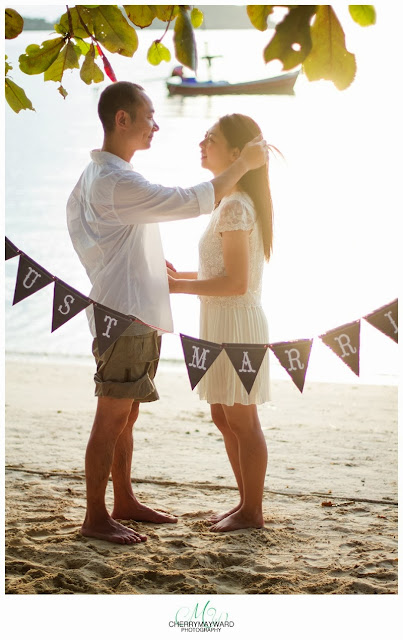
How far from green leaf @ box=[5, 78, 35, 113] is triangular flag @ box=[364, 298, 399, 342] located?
5.20 ft

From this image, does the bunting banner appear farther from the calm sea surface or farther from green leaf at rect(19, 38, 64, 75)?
the calm sea surface

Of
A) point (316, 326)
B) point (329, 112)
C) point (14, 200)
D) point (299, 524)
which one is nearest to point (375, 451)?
point (299, 524)

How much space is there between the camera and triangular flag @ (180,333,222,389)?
9.62 ft

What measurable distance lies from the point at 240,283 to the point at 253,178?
49cm

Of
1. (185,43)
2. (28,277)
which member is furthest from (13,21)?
(185,43)

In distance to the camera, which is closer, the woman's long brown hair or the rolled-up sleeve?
the rolled-up sleeve

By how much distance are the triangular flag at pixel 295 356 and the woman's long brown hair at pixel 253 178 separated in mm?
578

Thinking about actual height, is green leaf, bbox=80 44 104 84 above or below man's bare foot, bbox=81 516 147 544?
above

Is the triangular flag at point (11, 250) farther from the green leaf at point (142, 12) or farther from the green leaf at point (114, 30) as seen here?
the green leaf at point (142, 12)

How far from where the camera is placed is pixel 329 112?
29.0 m

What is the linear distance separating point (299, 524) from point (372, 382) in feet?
14.5

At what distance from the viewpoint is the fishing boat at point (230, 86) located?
32.8m

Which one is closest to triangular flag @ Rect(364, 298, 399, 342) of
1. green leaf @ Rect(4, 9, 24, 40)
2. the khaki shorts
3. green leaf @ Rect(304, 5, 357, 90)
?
the khaki shorts

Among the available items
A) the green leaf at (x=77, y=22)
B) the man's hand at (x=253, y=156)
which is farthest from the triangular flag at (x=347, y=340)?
the green leaf at (x=77, y=22)
